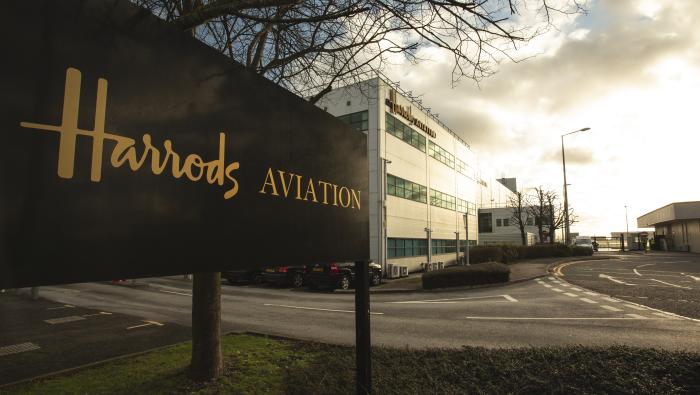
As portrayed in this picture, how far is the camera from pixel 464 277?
17.2 m

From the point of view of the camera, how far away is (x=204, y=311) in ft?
16.6

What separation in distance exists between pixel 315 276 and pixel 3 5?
54.9 feet

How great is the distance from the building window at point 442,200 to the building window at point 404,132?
4.10 metres

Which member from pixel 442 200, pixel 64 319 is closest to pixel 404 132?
pixel 442 200

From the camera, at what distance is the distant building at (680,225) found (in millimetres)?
48438

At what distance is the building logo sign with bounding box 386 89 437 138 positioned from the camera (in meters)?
25.6

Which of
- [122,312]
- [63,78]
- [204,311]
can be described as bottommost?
[122,312]

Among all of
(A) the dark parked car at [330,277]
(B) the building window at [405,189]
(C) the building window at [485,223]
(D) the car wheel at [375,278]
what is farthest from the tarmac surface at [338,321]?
(C) the building window at [485,223]

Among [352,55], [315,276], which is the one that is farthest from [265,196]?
[315,276]

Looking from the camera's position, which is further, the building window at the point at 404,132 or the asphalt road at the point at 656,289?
the building window at the point at 404,132

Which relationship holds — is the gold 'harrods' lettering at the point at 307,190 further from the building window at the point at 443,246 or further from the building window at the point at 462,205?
the building window at the point at 462,205

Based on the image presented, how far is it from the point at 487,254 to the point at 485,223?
106ft

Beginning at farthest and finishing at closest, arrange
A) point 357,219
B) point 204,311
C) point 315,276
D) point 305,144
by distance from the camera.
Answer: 1. point 315,276
2. point 204,311
3. point 357,219
4. point 305,144

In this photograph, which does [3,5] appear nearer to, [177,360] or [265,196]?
[265,196]
